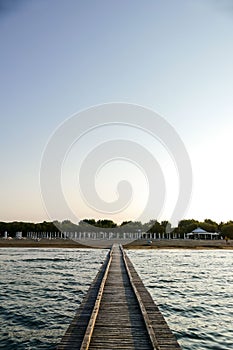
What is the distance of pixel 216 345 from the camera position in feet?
35.3

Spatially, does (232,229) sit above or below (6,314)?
above

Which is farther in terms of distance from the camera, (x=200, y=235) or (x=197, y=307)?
(x=200, y=235)

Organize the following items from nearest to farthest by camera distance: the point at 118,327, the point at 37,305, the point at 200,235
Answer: the point at 118,327
the point at 37,305
the point at 200,235

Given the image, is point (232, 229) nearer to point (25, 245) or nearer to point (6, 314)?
point (25, 245)

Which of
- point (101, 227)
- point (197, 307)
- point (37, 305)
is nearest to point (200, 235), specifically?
point (101, 227)

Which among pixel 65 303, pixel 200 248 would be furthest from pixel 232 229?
pixel 65 303

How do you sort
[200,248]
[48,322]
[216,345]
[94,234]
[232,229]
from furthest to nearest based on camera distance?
1. [94,234]
2. [232,229]
3. [200,248]
4. [48,322]
5. [216,345]

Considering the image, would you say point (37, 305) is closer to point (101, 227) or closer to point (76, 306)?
point (76, 306)

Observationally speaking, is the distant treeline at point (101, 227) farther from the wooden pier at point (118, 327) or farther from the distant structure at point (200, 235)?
the wooden pier at point (118, 327)

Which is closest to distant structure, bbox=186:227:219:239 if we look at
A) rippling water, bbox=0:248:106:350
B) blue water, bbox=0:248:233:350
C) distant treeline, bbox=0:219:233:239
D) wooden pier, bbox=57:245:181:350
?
distant treeline, bbox=0:219:233:239

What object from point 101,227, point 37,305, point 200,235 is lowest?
point 37,305

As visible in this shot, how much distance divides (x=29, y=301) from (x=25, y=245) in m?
54.8

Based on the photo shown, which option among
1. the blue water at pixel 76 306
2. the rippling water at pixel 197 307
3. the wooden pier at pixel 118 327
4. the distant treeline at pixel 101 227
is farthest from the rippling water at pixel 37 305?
the distant treeline at pixel 101 227

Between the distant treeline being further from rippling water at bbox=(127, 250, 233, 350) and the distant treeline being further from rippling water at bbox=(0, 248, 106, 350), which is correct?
rippling water at bbox=(0, 248, 106, 350)
